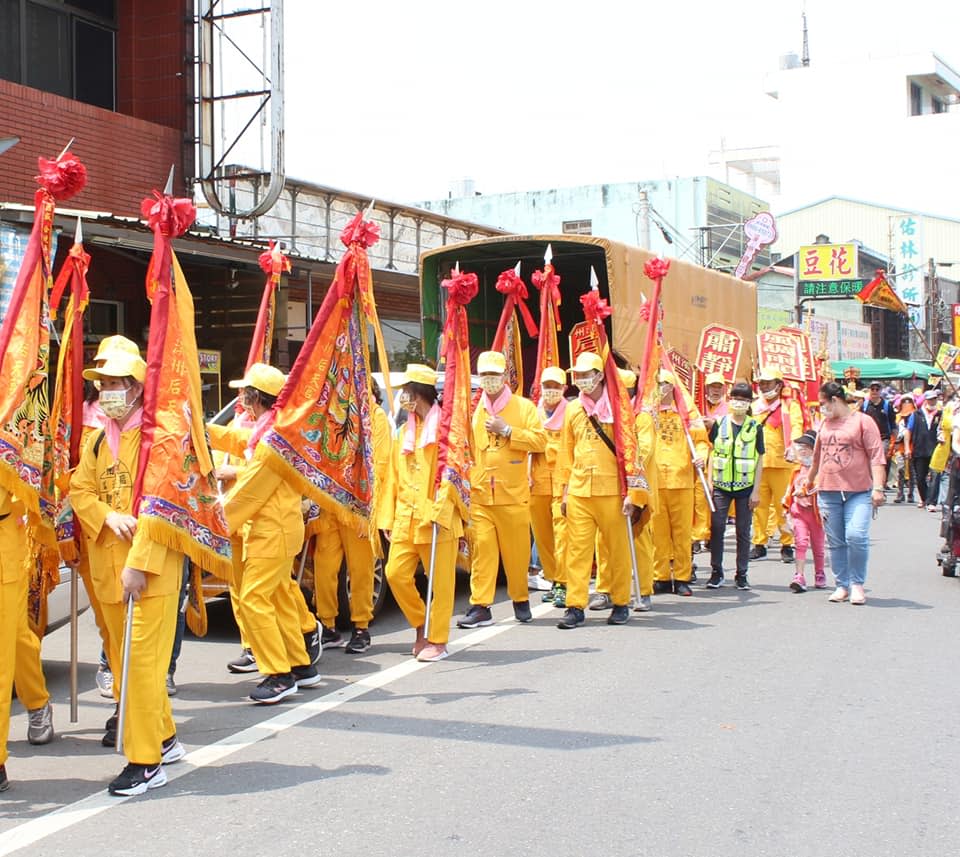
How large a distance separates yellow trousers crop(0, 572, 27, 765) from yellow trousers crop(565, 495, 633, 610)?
14.9ft

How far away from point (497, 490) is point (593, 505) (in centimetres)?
73

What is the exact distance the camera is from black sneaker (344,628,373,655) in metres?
8.16

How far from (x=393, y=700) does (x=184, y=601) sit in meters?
1.32

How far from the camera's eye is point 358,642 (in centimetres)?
820

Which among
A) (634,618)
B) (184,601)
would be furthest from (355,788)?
(634,618)

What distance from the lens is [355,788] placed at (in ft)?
16.9

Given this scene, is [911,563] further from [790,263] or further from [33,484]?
[790,263]

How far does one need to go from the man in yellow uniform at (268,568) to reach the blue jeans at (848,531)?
4978 millimetres

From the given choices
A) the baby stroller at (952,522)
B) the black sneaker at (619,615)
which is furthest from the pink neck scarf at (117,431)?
the baby stroller at (952,522)

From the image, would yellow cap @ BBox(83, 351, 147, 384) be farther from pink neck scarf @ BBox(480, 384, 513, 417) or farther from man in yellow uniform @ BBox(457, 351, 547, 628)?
pink neck scarf @ BBox(480, 384, 513, 417)

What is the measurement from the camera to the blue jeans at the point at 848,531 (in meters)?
9.83

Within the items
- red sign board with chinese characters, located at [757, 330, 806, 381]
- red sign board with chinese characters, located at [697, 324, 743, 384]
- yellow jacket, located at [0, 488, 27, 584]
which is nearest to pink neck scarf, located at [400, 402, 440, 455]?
yellow jacket, located at [0, 488, 27, 584]

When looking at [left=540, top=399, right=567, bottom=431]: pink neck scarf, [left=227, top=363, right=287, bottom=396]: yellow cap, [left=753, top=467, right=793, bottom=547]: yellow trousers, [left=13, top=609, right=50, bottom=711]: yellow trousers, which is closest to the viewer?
[left=13, top=609, right=50, bottom=711]: yellow trousers

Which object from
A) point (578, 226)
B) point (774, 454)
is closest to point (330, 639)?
point (774, 454)
